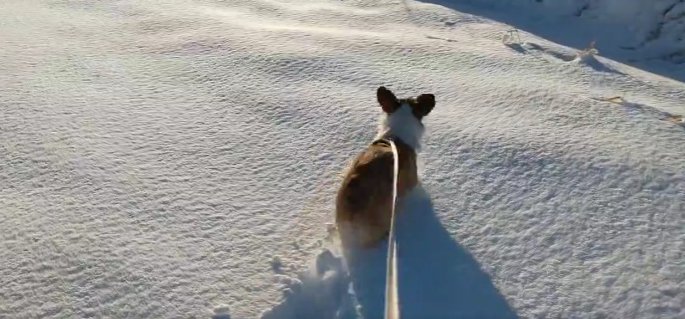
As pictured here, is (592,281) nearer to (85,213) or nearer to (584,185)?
(584,185)

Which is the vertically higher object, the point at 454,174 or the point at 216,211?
the point at 454,174

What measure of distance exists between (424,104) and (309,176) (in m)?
0.67

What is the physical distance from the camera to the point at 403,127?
3.05m

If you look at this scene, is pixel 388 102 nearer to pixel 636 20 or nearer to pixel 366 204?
pixel 366 204

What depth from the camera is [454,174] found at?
117 inches

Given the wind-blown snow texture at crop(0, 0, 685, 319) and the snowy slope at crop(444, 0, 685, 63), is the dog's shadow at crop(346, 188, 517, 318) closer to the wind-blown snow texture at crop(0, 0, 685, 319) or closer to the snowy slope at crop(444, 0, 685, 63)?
the wind-blown snow texture at crop(0, 0, 685, 319)

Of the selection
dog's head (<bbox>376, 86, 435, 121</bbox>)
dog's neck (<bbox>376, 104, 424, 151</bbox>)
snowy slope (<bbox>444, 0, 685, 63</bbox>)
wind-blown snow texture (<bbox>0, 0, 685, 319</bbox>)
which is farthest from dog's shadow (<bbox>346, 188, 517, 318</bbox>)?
snowy slope (<bbox>444, 0, 685, 63</bbox>)

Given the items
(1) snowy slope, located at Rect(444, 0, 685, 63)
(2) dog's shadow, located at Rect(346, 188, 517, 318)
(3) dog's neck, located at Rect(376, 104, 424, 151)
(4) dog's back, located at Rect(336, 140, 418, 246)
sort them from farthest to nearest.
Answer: (1) snowy slope, located at Rect(444, 0, 685, 63) < (3) dog's neck, located at Rect(376, 104, 424, 151) < (4) dog's back, located at Rect(336, 140, 418, 246) < (2) dog's shadow, located at Rect(346, 188, 517, 318)

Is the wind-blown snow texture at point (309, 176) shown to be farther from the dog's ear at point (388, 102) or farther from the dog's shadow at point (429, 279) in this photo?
the dog's ear at point (388, 102)

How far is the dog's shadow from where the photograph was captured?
86.7 inches

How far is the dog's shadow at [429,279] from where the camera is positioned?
220 cm

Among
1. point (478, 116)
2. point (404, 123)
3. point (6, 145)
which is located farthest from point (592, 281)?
point (6, 145)

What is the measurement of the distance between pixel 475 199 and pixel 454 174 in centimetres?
23

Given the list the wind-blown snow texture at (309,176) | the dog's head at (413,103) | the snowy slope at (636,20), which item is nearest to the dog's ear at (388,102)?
the dog's head at (413,103)
